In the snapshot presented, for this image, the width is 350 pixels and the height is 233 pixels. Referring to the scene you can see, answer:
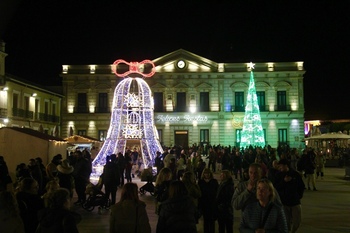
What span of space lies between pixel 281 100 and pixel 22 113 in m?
25.6

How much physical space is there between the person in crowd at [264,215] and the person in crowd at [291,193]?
3.05 m

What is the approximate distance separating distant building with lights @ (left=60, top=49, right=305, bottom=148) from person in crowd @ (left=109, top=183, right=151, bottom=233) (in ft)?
125

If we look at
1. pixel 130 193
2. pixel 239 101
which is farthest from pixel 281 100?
pixel 130 193

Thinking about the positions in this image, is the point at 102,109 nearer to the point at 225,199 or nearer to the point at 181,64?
the point at 181,64

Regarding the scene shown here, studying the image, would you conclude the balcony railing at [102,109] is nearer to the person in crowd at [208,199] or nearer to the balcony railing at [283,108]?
the balcony railing at [283,108]

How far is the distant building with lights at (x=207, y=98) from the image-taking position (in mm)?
43000

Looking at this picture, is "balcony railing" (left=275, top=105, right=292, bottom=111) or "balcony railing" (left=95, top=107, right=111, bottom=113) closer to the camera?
"balcony railing" (left=275, top=105, right=292, bottom=111)

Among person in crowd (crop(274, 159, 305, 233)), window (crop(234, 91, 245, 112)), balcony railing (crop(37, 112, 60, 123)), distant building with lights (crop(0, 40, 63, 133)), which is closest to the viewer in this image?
person in crowd (crop(274, 159, 305, 233))

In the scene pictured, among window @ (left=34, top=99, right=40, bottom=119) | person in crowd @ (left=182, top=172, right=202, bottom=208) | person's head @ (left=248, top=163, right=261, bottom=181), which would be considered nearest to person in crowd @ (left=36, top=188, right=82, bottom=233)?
person's head @ (left=248, top=163, right=261, bottom=181)

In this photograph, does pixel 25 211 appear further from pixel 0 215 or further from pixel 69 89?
pixel 69 89

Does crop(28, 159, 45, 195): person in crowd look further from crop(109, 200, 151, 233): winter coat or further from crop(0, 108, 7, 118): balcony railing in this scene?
crop(0, 108, 7, 118): balcony railing

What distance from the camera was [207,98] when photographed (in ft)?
143

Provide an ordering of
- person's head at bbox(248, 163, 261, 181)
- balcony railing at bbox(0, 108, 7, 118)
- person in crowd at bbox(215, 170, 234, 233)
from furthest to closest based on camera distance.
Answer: balcony railing at bbox(0, 108, 7, 118), person in crowd at bbox(215, 170, 234, 233), person's head at bbox(248, 163, 261, 181)

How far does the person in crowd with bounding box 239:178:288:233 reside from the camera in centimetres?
439
